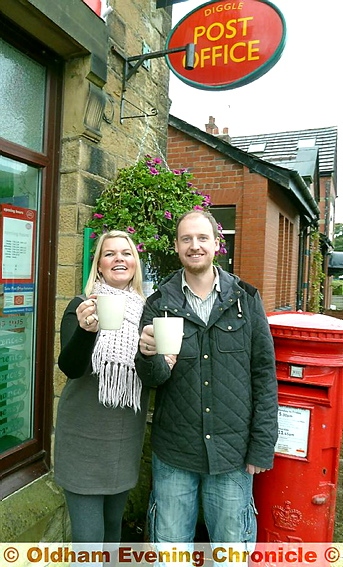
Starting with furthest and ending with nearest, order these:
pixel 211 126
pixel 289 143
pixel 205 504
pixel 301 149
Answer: pixel 289 143 → pixel 211 126 → pixel 301 149 → pixel 205 504

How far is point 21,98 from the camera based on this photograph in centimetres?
235

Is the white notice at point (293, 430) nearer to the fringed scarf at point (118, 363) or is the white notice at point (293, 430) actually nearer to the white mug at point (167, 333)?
the fringed scarf at point (118, 363)

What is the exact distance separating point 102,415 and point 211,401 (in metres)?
0.49

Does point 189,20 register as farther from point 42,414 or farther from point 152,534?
point 152,534

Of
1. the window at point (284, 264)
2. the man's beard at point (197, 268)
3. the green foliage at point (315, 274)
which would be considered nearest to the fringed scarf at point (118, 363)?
the man's beard at point (197, 268)

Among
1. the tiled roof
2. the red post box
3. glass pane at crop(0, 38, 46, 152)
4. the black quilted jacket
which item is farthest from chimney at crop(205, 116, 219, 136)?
the black quilted jacket

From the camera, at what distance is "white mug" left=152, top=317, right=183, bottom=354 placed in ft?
4.66

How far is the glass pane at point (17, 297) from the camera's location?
227 centimetres

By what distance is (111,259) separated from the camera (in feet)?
6.19

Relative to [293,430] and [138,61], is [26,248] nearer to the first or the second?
[138,61]

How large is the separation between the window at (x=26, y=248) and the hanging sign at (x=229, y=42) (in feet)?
3.30

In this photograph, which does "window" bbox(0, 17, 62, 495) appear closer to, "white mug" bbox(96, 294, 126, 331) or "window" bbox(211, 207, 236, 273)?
"white mug" bbox(96, 294, 126, 331)

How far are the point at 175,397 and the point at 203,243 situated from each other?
2.35 ft

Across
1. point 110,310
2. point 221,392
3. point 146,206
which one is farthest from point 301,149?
point 110,310
